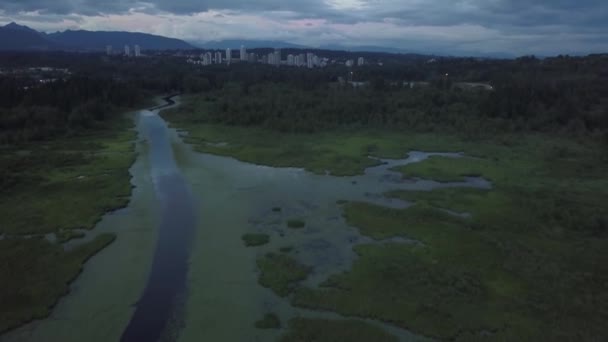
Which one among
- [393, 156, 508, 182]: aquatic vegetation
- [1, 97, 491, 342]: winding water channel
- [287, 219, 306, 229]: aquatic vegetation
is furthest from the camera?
[393, 156, 508, 182]: aquatic vegetation

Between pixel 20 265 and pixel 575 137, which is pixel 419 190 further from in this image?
pixel 575 137

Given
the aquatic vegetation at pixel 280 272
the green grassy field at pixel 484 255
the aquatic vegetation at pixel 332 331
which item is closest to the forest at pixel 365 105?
the green grassy field at pixel 484 255

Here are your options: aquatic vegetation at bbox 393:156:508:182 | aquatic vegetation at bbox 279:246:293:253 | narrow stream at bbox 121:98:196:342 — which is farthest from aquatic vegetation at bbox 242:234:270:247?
aquatic vegetation at bbox 393:156:508:182

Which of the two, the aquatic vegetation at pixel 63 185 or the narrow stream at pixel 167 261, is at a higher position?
the aquatic vegetation at pixel 63 185

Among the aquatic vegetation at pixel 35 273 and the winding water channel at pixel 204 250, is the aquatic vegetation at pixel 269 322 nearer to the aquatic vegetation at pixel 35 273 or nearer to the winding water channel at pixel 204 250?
the winding water channel at pixel 204 250

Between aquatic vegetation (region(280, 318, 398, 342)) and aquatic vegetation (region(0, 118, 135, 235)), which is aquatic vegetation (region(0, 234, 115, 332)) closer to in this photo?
aquatic vegetation (region(0, 118, 135, 235))

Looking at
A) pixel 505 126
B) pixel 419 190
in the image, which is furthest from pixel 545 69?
pixel 419 190
